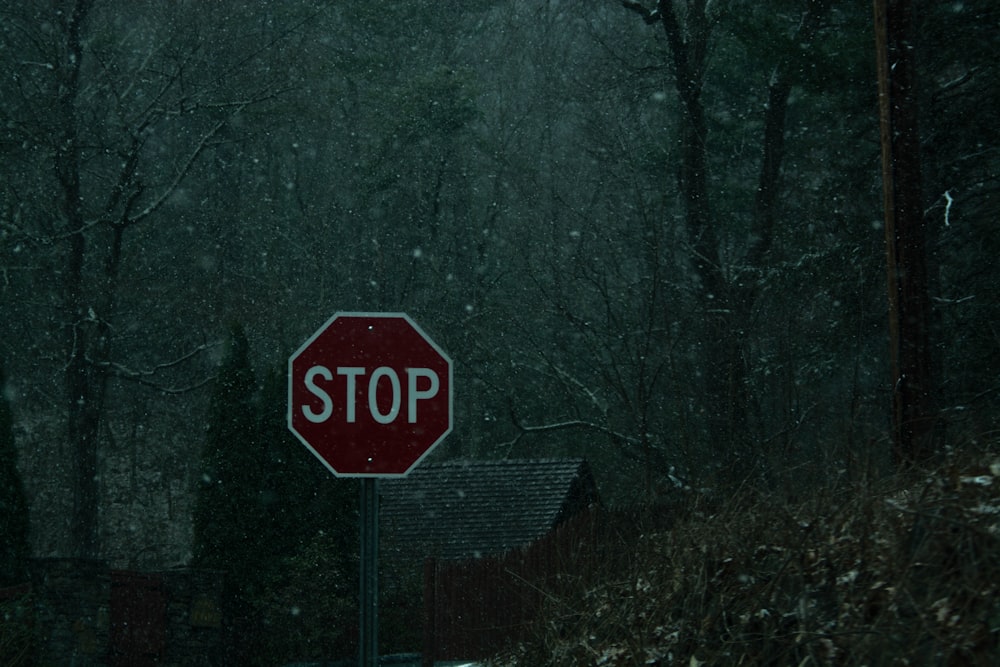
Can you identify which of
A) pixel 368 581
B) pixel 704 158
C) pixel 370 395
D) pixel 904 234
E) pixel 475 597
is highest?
pixel 704 158

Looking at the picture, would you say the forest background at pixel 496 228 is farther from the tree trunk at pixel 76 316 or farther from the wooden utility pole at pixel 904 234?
the wooden utility pole at pixel 904 234

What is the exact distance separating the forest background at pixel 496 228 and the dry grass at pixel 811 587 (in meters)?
0.53

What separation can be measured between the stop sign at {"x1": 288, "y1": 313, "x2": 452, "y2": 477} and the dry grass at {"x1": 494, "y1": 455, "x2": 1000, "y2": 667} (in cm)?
148

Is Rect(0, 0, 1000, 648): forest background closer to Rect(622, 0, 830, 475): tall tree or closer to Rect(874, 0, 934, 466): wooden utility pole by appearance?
Rect(622, 0, 830, 475): tall tree

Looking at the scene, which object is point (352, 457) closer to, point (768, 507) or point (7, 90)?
point (768, 507)

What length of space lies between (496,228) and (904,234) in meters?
28.2

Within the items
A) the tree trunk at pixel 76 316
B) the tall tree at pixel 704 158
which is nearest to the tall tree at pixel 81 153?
the tree trunk at pixel 76 316

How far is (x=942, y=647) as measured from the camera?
5070mm

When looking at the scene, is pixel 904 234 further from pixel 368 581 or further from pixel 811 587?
pixel 368 581

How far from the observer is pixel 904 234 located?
991 cm

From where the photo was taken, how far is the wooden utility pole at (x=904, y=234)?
9523 mm

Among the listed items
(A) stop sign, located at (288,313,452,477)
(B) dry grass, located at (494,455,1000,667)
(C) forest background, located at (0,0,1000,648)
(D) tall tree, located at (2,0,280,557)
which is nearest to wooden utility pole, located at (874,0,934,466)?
(C) forest background, located at (0,0,1000,648)

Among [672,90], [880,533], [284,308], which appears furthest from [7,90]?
[880,533]

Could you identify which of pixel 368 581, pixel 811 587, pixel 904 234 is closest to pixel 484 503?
pixel 904 234
